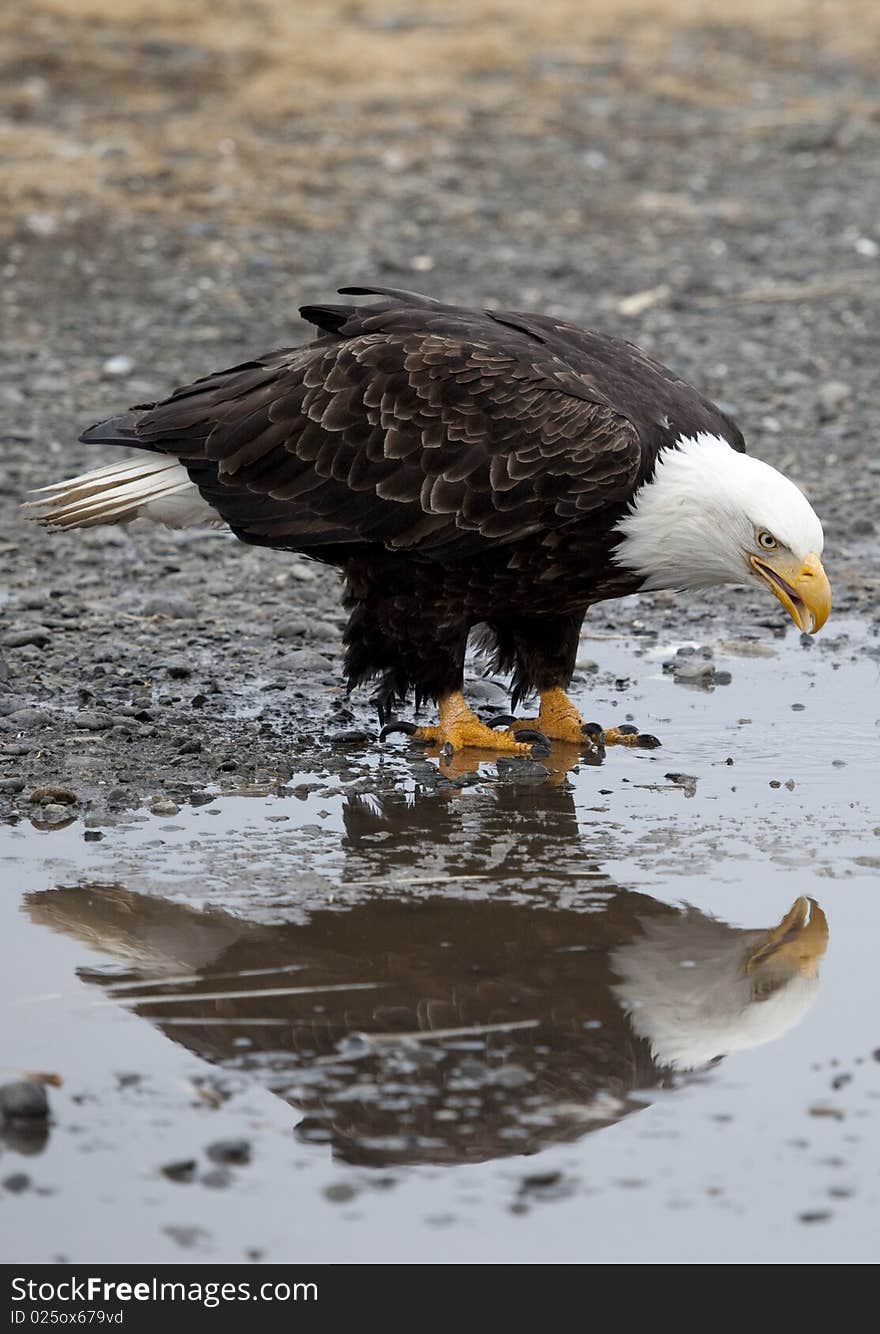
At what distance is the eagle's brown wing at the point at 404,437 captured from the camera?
548 cm

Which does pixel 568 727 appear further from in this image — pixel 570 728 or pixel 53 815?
pixel 53 815

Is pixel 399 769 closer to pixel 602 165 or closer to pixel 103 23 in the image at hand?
pixel 602 165

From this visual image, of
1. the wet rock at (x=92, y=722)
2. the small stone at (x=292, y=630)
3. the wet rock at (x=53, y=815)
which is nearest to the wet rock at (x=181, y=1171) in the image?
the wet rock at (x=53, y=815)

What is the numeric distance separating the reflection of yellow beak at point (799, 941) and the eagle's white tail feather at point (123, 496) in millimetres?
2356

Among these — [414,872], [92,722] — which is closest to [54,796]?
[92,722]

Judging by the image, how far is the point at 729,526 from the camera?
18.0 feet

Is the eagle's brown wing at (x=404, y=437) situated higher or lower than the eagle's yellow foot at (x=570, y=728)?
higher

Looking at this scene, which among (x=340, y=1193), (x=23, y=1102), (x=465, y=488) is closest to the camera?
(x=340, y=1193)

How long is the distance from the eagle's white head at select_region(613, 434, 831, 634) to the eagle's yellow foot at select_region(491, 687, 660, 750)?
562 millimetres

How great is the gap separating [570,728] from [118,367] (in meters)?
4.62

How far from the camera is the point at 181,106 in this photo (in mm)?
14312

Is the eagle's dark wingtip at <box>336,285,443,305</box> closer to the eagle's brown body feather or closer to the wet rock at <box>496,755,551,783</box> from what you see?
the eagle's brown body feather

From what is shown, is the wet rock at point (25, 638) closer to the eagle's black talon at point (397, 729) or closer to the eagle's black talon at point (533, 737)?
the eagle's black talon at point (397, 729)
